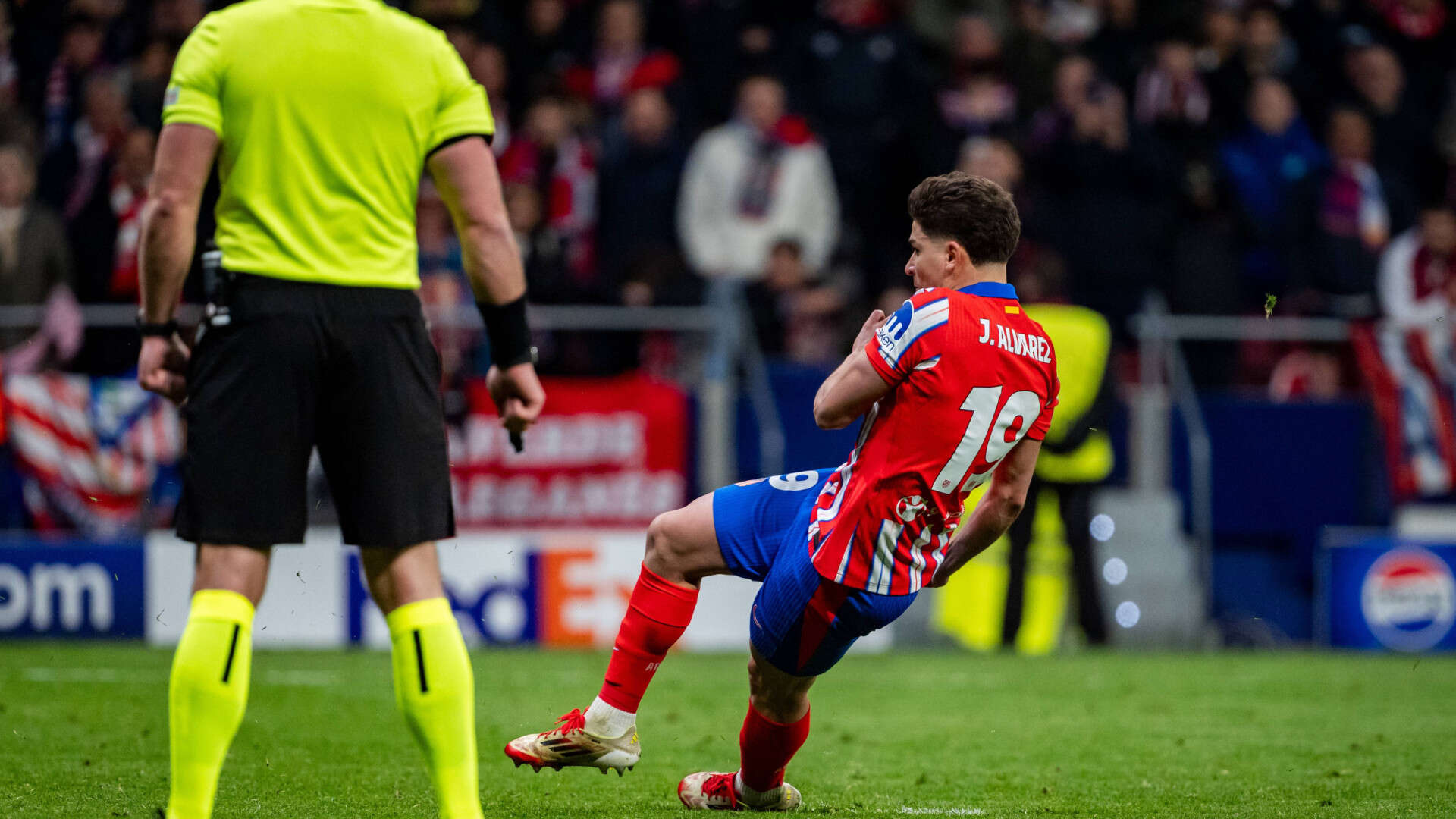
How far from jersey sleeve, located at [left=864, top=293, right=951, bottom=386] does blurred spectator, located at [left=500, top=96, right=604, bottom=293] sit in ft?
25.1

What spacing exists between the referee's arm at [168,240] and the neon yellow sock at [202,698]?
51cm

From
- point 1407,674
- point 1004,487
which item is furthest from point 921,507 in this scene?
point 1407,674

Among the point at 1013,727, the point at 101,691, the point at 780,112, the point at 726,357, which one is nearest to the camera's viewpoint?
the point at 1013,727

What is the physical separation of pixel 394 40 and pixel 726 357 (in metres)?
7.19

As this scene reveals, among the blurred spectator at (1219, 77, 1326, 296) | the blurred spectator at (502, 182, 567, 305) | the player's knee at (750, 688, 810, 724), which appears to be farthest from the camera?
the blurred spectator at (1219, 77, 1326, 296)

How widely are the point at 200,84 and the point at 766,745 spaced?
232 centimetres

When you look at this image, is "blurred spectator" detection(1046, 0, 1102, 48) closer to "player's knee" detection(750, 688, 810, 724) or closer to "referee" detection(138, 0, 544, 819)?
"player's knee" detection(750, 688, 810, 724)

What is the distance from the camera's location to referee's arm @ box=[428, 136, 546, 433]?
12.5 ft

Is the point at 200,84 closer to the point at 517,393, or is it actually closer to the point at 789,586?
the point at 517,393

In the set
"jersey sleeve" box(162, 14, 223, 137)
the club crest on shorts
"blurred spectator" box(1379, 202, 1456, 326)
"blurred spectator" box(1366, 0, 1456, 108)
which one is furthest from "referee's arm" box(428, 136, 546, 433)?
"blurred spectator" box(1366, 0, 1456, 108)

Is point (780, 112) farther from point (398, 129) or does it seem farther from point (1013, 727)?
point (398, 129)

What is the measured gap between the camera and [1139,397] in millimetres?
11445

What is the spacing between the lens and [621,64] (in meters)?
12.7

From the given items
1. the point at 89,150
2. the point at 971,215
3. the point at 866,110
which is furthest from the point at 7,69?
the point at 971,215
